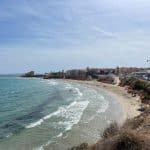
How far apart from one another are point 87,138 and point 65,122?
339 inches

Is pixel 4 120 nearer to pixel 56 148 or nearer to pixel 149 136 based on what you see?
pixel 56 148

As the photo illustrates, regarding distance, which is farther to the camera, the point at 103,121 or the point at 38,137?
the point at 103,121

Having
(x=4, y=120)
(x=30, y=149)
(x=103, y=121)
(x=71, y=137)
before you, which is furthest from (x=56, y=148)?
(x=4, y=120)

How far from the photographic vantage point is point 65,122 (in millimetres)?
35906

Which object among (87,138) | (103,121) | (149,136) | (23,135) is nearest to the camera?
(149,136)

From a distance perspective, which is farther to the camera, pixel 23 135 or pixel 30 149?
pixel 23 135

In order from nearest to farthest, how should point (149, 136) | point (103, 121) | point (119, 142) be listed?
point (119, 142) < point (149, 136) < point (103, 121)

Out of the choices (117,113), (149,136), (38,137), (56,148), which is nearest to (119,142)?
(149,136)

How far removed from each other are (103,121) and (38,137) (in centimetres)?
996

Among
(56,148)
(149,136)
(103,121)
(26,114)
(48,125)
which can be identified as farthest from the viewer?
(26,114)

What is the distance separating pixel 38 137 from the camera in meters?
28.5

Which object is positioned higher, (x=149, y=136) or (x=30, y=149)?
(x=149, y=136)

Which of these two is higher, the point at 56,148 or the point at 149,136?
the point at 149,136

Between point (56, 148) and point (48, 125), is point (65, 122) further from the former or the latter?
point (56, 148)
